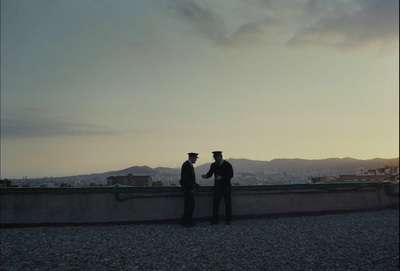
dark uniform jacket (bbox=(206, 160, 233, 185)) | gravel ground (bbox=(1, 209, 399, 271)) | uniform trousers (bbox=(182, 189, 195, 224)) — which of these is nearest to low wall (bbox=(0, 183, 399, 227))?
gravel ground (bbox=(1, 209, 399, 271))

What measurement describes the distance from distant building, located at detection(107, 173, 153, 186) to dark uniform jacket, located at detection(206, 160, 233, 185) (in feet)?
10.6

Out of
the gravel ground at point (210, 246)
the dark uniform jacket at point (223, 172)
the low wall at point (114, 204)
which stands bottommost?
the gravel ground at point (210, 246)

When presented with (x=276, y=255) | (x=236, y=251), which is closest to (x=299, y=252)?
(x=276, y=255)

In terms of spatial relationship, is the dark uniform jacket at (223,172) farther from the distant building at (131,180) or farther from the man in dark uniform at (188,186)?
the distant building at (131,180)

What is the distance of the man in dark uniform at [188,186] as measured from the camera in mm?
11969

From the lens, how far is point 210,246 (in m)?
8.86

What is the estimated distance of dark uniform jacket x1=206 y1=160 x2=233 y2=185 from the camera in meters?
12.4

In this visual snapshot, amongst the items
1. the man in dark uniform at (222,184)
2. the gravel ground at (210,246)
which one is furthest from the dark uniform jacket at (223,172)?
the gravel ground at (210,246)

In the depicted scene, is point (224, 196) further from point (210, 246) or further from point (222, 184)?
point (210, 246)

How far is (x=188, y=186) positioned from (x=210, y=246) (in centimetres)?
338

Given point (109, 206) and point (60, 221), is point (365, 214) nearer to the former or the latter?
point (109, 206)

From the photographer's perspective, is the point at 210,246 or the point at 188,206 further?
the point at 188,206

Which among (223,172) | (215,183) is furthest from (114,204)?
(223,172)

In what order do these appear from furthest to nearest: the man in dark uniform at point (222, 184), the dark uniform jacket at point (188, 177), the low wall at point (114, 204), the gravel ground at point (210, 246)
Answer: the low wall at point (114, 204)
the man in dark uniform at point (222, 184)
the dark uniform jacket at point (188, 177)
the gravel ground at point (210, 246)
